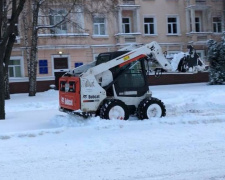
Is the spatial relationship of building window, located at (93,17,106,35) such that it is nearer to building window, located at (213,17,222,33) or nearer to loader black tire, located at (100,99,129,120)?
building window, located at (213,17,222,33)

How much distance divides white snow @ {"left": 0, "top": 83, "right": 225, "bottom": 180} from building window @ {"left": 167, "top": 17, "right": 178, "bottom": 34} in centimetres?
2397

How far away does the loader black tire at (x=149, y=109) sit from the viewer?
11758mm

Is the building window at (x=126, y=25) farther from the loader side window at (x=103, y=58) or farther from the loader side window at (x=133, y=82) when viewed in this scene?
the loader side window at (x=133, y=82)

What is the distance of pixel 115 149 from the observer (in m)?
8.23

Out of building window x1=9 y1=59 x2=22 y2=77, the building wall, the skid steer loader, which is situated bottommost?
the skid steer loader

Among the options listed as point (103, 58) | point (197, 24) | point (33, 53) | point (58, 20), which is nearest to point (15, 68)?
point (58, 20)

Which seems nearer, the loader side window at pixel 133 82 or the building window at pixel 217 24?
the loader side window at pixel 133 82

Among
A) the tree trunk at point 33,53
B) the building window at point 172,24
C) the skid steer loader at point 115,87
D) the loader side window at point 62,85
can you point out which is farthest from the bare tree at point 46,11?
the skid steer loader at point 115,87

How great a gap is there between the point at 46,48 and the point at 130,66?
1979cm

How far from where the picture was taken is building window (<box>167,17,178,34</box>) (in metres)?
34.8

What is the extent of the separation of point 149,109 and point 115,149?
3.82 meters

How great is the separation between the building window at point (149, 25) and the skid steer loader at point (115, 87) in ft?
72.1

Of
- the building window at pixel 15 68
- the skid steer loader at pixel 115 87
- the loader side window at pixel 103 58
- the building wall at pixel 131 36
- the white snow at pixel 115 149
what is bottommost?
the white snow at pixel 115 149

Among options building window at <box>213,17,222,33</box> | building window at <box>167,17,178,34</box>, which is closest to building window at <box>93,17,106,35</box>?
building window at <box>167,17,178,34</box>
